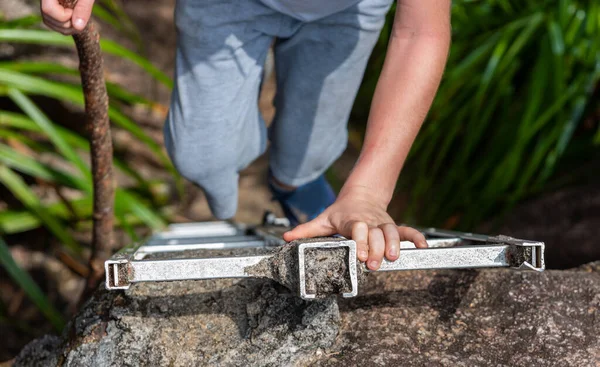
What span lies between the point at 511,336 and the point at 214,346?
472mm

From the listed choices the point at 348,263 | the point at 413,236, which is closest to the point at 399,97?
the point at 413,236

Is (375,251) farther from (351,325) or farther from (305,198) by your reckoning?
(305,198)

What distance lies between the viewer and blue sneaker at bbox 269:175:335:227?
5.52ft

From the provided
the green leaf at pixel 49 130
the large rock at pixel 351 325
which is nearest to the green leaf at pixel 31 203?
the green leaf at pixel 49 130

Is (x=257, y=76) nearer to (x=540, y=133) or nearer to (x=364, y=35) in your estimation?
(x=364, y=35)

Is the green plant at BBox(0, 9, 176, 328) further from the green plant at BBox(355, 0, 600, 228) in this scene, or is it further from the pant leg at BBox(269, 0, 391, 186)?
the green plant at BBox(355, 0, 600, 228)

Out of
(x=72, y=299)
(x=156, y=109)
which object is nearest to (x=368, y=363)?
(x=72, y=299)

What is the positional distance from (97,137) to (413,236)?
662mm

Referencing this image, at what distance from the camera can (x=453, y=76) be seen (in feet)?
6.90

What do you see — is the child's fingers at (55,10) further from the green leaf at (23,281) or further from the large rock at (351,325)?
the green leaf at (23,281)

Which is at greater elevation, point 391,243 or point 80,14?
point 80,14

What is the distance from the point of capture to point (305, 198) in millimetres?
1693

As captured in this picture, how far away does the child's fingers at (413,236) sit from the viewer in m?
0.93

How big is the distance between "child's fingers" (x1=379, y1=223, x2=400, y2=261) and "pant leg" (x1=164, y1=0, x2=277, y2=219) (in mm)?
553
